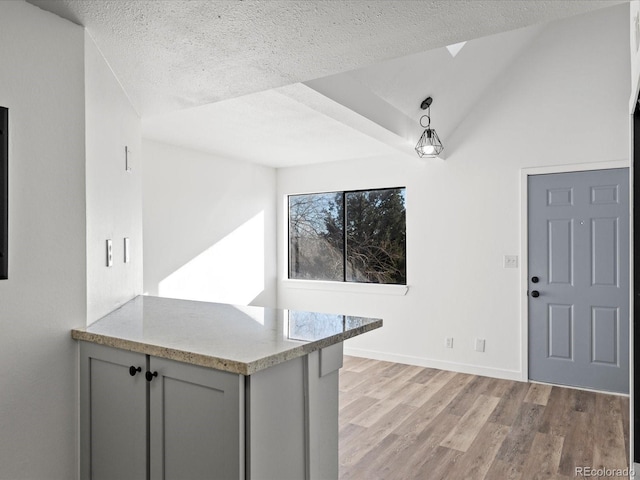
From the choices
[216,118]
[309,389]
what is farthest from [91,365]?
[216,118]

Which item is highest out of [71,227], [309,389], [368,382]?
[71,227]

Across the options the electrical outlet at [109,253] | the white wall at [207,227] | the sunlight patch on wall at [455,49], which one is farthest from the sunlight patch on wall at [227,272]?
the sunlight patch on wall at [455,49]

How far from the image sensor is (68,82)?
5.26 ft

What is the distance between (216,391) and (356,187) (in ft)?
12.9

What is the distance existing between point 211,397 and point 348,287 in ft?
12.5

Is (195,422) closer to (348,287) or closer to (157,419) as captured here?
(157,419)

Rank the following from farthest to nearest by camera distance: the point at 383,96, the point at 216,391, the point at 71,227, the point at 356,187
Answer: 1. the point at 356,187
2. the point at 383,96
3. the point at 71,227
4. the point at 216,391

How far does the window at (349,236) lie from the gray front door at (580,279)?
1375mm

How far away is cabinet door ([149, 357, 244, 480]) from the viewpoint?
1271mm

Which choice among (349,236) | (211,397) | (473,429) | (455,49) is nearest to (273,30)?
(211,397)

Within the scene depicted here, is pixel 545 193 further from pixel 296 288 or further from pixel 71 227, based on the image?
pixel 71 227

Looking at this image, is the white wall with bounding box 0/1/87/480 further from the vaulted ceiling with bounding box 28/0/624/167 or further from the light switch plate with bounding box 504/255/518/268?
the light switch plate with bounding box 504/255/518/268

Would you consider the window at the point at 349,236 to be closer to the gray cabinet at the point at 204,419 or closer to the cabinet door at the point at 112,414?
the gray cabinet at the point at 204,419

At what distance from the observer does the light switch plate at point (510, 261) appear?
408 cm
